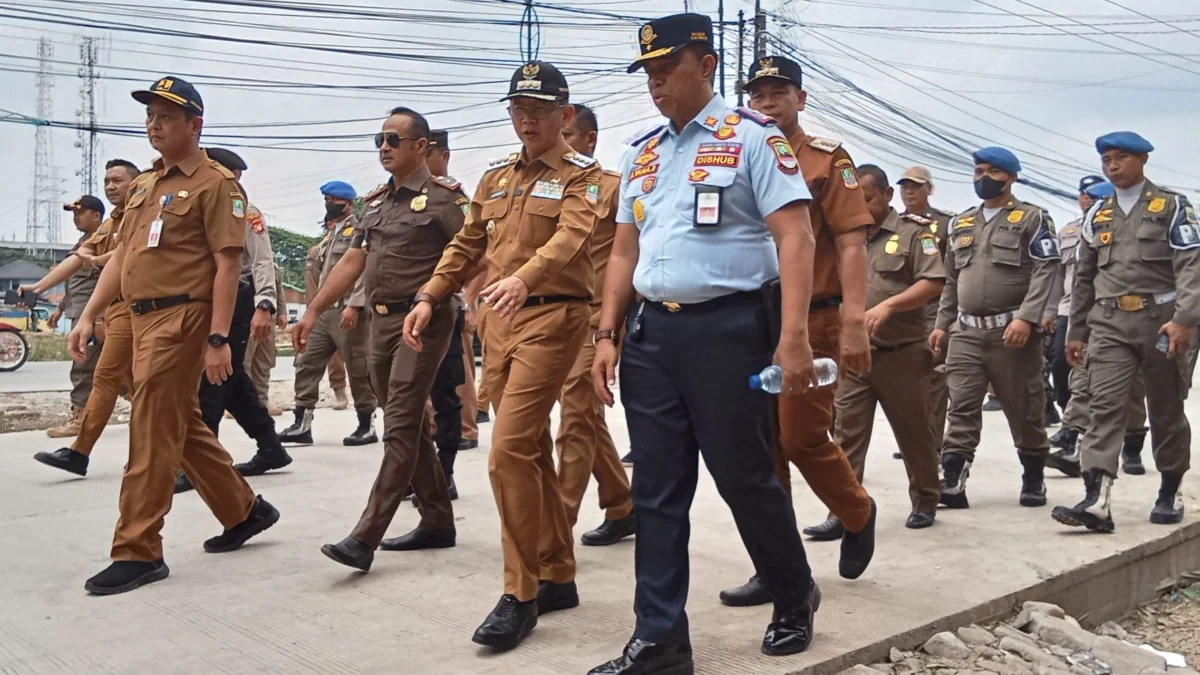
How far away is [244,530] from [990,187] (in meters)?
4.36

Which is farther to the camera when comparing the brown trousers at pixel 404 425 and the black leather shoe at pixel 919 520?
the black leather shoe at pixel 919 520

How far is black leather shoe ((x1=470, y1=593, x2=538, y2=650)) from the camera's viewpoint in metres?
3.48

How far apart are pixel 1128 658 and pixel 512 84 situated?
310 centimetres

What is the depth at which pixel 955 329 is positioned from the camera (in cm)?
645

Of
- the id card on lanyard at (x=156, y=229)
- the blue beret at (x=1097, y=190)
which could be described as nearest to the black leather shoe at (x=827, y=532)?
the id card on lanyard at (x=156, y=229)

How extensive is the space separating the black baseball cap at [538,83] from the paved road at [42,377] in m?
10.0

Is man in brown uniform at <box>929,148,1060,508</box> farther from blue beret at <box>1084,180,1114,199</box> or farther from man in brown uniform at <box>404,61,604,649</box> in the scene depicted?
blue beret at <box>1084,180,1114,199</box>

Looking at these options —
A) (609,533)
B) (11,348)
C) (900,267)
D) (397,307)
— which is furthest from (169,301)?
(11,348)

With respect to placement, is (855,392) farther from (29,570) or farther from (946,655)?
(29,570)

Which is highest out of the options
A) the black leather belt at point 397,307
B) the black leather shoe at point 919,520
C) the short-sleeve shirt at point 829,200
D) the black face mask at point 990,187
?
the black face mask at point 990,187

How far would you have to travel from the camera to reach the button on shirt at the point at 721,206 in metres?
3.25

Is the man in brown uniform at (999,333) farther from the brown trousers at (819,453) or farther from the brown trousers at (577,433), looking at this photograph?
the brown trousers at (577,433)

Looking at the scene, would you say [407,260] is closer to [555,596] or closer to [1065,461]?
[555,596]

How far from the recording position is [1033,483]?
20.0 ft
